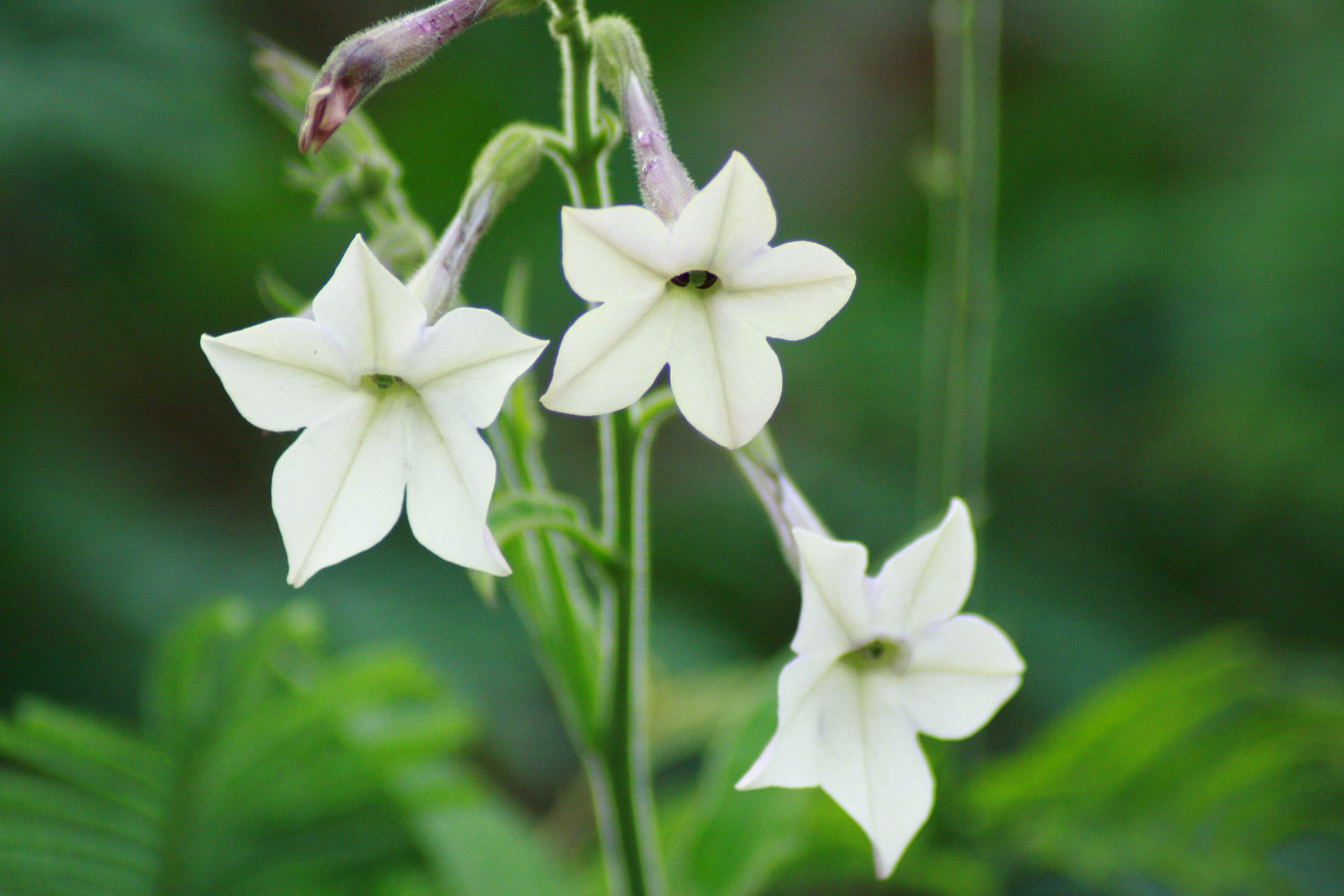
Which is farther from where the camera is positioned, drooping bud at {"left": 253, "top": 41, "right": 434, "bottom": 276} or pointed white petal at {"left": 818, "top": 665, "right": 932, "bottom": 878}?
drooping bud at {"left": 253, "top": 41, "right": 434, "bottom": 276}

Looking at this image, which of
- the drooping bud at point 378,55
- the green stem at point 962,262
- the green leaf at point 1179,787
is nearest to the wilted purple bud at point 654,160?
the drooping bud at point 378,55

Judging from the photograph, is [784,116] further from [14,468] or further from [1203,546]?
[14,468]

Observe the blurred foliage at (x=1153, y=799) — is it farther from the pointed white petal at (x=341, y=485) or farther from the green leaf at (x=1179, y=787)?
the pointed white petal at (x=341, y=485)

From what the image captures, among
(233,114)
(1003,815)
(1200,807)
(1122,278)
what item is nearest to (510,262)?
(233,114)

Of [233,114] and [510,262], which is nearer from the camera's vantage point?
[233,114]

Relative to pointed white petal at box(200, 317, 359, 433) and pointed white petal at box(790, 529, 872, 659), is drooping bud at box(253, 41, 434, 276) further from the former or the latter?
pointed white petal at box(790, 529, 872, 659)

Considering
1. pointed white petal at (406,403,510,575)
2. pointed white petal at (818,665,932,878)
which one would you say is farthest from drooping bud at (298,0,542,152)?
pointed white petal at (818,665,932,878)
